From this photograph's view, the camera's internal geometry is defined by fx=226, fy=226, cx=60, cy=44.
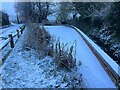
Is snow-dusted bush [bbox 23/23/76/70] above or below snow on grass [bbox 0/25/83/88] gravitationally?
above

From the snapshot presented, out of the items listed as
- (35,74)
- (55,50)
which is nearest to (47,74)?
(35,74)

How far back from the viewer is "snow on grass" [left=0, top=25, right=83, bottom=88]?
6.13 m

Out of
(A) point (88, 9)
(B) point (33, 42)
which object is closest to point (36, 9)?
(A) point (88, 9)

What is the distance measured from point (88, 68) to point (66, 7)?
28.2 m

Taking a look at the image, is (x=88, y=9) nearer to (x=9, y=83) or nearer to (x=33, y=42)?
(x=33, y=42)

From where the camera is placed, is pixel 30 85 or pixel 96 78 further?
pixel 96 78

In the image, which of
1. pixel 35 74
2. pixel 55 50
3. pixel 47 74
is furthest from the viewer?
pixel 55 50

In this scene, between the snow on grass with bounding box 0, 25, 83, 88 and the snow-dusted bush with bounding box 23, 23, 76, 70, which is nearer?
the snow on grass with bounding box 0, 25, 83, 88

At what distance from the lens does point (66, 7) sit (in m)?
35.0

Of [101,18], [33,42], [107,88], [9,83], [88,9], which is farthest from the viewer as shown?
[88,9]

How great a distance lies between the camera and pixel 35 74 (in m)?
6.93

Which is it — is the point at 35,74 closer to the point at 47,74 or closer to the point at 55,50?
the point at 47,74

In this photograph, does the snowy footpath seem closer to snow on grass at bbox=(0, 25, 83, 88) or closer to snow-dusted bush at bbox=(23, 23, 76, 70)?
snow on grass at bbox=(0, 25, 83, 88)

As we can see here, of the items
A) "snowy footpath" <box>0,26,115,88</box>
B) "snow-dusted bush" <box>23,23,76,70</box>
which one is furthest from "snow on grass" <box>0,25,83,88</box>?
"snow-dusted bush" <box>23,23,76,70</box>
